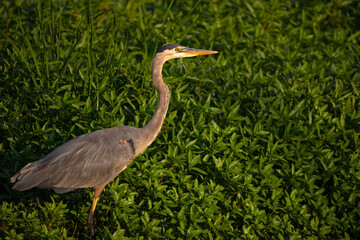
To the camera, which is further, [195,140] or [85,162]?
[195,140]

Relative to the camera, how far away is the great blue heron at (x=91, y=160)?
3.89 m

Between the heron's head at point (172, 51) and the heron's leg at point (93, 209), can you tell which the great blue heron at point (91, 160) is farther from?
the heron's head at point (172, 51)

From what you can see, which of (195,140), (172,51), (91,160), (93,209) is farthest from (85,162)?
(172,51)

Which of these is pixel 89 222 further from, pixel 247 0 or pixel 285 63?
pixel 247 0

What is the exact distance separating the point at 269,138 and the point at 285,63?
62.6 inches

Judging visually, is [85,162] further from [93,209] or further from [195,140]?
[195,140]

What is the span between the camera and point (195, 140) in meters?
4.44

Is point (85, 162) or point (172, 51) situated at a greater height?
point (172, 51)

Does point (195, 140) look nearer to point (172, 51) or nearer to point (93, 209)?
point (172, 51)

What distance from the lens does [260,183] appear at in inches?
175

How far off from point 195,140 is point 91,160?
1.15 m

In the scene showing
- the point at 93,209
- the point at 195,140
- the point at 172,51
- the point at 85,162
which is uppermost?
the point at 172,51

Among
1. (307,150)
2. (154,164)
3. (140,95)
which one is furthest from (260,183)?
(140,95)

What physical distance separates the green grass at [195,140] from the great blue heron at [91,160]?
0.20m
